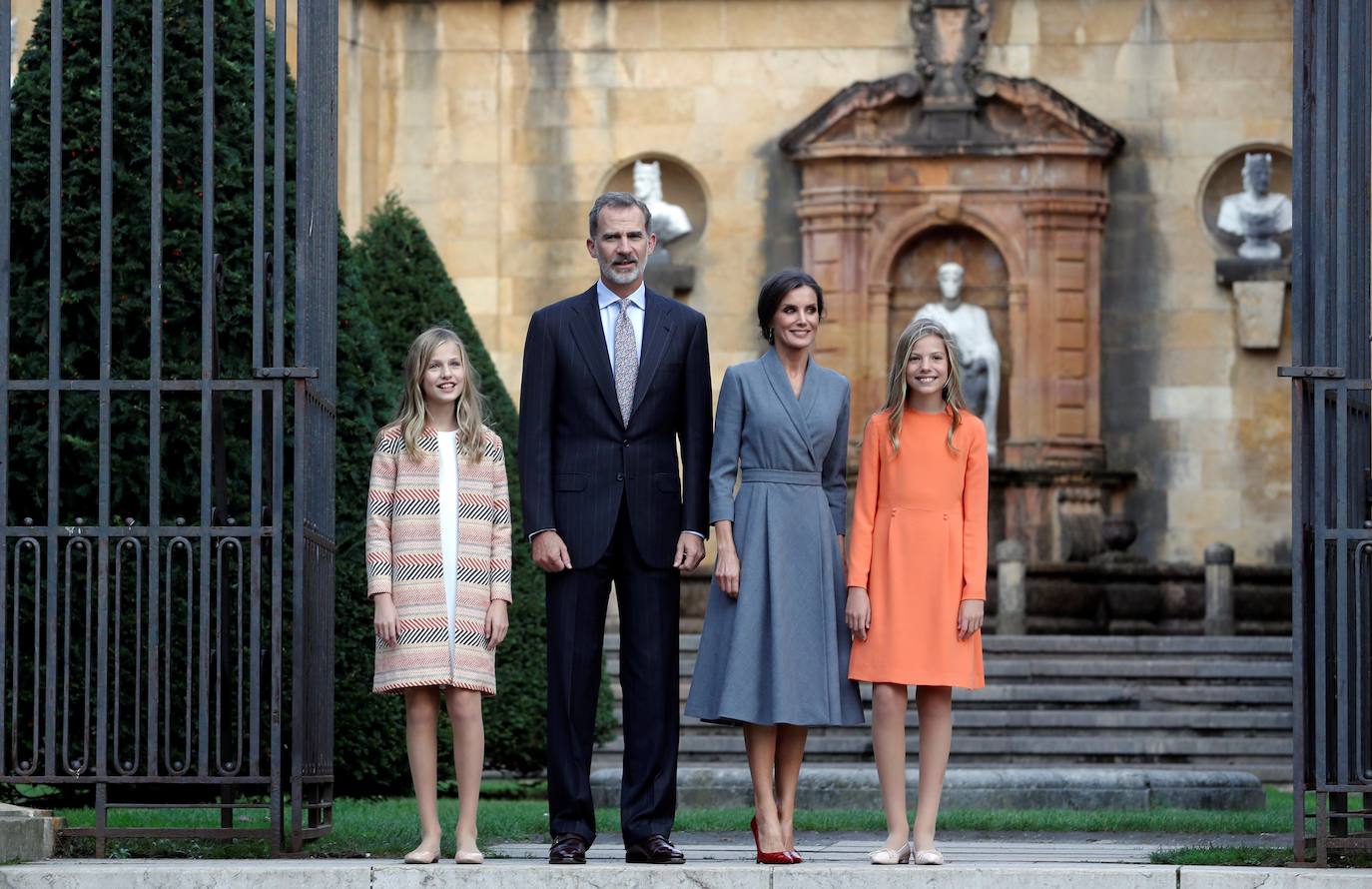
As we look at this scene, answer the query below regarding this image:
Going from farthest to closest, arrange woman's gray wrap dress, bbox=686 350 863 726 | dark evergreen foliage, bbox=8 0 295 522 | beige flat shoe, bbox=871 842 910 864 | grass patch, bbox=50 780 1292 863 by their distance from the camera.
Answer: dark evergreen foliage, bbox=8 0 295 522
grass patch, bbox=50 780 1292 863
woman's gray wrap dress, bbox=686 350 863 726
beige flat shoe, bbox=871 842 910 864

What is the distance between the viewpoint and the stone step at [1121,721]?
17.8m

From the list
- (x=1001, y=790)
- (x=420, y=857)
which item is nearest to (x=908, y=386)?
(x=420, y=857)

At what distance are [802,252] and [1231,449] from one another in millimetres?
3986

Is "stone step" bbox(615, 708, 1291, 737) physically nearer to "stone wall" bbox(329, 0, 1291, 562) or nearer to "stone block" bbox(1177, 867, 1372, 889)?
"stone wall" bbox(329, 0, 1291, 562)

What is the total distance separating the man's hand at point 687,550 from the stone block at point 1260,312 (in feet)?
49.3

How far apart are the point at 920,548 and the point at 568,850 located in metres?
1.45

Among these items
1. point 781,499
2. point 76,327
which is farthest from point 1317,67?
point 76,327

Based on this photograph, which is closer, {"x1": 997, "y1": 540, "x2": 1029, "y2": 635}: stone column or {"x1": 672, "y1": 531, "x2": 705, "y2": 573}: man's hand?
{"x1": 672, "y1": 531, "x2": 705, "y2": 573}: man's hand

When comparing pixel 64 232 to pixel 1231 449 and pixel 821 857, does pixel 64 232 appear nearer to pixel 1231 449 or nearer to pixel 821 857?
pixel 821 857

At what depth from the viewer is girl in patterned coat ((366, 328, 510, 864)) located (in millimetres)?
8422

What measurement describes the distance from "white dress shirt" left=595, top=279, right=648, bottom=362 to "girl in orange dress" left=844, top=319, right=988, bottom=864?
808mm

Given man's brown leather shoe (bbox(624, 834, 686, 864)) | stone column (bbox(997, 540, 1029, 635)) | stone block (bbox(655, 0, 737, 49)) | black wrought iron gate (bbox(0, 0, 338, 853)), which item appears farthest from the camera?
stone block (bbox(655, 0, 737, 49))

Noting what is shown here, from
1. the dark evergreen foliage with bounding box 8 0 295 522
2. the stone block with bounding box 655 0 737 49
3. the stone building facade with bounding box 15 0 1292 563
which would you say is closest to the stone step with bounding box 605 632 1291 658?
the stone building facade with bounding box 15 0 1292 563

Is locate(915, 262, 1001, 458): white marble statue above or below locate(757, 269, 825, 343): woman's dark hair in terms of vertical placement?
above
